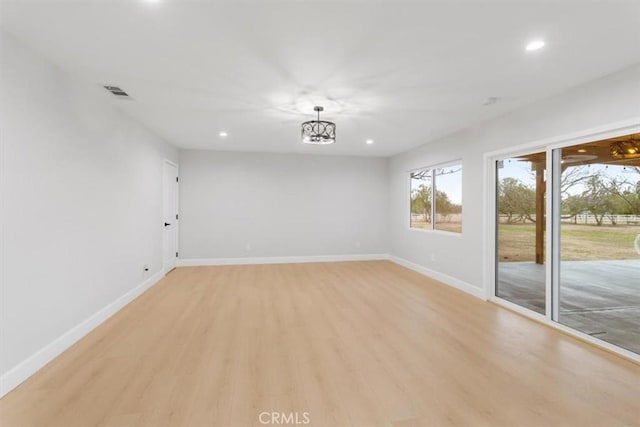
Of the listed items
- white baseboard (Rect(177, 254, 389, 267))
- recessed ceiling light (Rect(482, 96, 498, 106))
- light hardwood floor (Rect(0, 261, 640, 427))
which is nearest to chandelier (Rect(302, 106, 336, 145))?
recessed ceiling light (Rect(482, 96, 498, 106))

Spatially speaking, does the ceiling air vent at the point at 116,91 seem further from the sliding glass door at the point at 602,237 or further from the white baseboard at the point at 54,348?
the sliding glass door at the point at 602,237

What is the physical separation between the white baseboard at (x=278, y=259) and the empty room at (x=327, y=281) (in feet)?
4.30

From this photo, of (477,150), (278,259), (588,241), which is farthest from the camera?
(278,259)

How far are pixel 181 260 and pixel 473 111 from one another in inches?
231

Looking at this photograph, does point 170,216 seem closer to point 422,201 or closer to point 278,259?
point 278,259

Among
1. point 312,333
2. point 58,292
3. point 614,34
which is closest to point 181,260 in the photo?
point 58,292

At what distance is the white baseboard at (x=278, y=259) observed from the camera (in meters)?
6.29

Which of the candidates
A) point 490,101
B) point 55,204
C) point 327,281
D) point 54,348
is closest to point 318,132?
point 490,101

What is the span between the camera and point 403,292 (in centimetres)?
445

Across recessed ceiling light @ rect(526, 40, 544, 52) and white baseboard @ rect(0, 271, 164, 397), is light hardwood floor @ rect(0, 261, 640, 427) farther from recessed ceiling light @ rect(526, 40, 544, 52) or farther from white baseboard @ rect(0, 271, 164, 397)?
recessed ceiling light @ rect(526, 40, 544, 52)

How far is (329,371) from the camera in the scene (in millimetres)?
2299

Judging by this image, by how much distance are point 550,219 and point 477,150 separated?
57.7 inches

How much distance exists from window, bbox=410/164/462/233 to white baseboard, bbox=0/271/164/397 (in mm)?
4949

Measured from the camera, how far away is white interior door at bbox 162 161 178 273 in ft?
17.8
